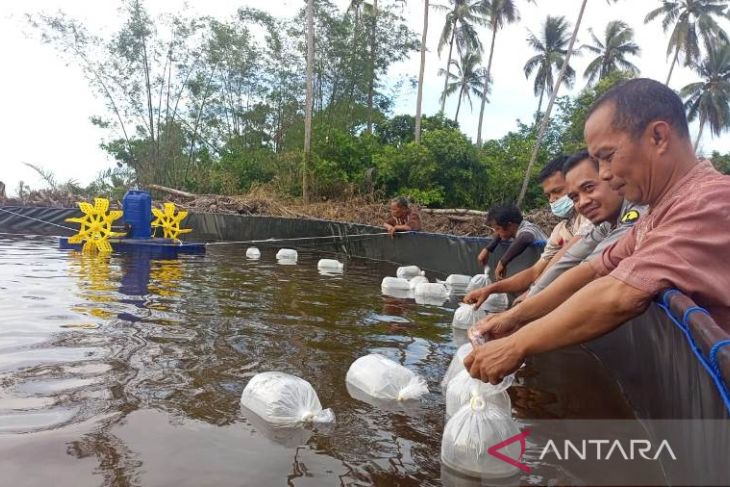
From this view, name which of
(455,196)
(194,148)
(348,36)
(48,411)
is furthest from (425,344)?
(194,148)

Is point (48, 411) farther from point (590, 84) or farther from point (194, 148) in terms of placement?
point (590, 84)

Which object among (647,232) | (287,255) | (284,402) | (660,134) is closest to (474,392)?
(284,402)

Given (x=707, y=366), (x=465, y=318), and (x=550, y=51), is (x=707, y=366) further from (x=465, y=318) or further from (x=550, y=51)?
(x=550, y=51)

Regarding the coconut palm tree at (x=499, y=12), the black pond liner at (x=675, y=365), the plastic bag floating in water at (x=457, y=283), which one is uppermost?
the coconut palm tree at (x=499, y=12)

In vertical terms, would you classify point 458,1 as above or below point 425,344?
above

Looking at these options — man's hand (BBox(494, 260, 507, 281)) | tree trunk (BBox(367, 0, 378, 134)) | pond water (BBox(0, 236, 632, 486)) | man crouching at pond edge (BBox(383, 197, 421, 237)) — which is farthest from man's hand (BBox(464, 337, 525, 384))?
tree trunk (BBox(367, 0, 378, 134))

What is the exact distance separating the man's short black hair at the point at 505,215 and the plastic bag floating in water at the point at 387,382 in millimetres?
3648

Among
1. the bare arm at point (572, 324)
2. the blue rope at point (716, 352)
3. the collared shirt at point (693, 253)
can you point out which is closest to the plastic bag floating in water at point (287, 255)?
the bare arm at point (572, 324)

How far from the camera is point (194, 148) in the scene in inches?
1159

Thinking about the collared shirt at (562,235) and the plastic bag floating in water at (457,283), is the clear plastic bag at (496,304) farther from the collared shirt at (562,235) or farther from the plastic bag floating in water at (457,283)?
the plastic bag floating in water at (457,283)

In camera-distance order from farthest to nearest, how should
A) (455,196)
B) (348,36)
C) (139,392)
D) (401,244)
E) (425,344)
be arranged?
(348,36) < (455,196) < (401,244) < (425,344) < (139,392)

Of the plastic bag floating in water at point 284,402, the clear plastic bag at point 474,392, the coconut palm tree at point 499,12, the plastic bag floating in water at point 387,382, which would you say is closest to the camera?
the clear plastic bag at point 474,392

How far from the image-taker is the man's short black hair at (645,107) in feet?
5.89

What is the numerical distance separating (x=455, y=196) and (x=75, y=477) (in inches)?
676
